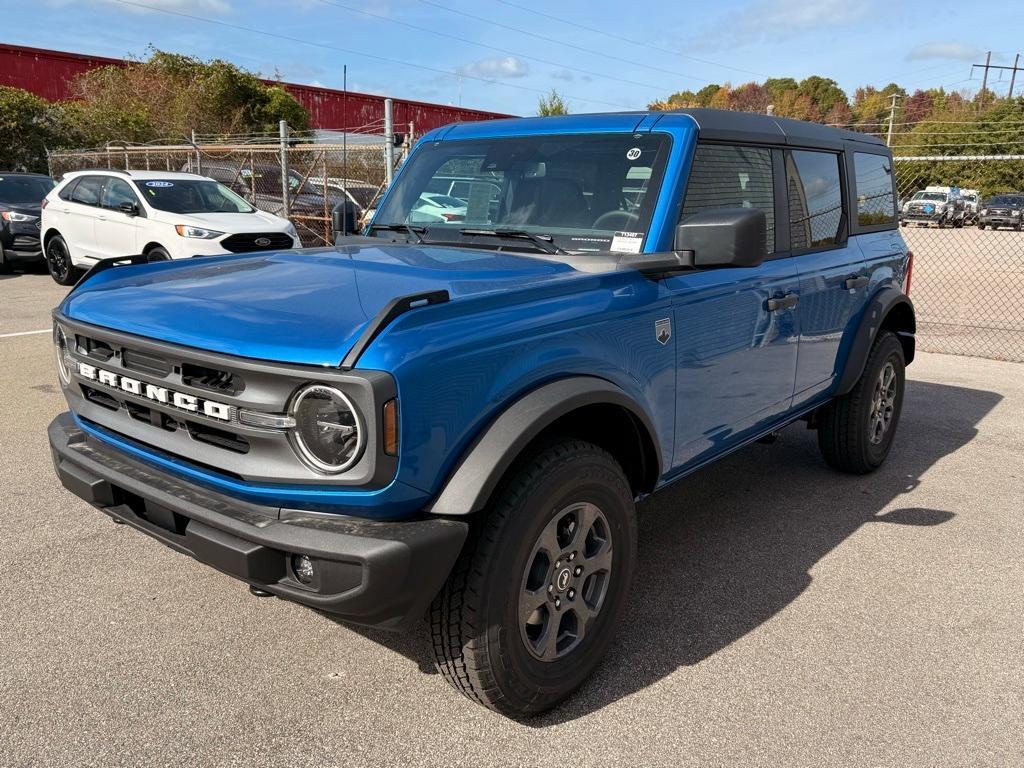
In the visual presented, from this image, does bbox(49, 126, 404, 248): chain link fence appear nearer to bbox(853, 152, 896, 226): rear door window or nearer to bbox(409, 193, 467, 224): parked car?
bbox(853, 152, 896, 226): rear door window

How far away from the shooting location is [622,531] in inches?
112

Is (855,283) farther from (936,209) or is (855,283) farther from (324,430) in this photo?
(936,209)

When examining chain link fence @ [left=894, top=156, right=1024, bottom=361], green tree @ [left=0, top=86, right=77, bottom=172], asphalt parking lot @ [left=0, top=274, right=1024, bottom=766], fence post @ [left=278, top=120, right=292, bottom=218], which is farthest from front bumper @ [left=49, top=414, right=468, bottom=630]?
green tree @ [left=0, top=86, right=77, bottom=172]

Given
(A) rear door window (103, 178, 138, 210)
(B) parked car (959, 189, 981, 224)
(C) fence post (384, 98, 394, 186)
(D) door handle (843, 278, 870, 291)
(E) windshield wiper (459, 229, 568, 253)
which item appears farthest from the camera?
(B) parked car (959, 189, 981, 224)

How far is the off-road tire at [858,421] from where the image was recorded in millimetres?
4637

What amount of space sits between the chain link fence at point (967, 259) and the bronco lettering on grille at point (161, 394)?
849 cm

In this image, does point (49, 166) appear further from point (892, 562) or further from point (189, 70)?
point (892, 562)

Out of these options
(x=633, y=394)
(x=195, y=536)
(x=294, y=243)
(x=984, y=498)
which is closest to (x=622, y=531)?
(x=633, y=394)

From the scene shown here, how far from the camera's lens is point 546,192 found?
3.42m

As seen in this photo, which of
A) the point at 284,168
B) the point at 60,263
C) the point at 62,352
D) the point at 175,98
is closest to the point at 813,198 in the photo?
the point at 62,352

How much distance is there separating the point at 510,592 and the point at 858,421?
297 centimetres

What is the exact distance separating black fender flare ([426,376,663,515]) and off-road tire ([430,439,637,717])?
0.10 m

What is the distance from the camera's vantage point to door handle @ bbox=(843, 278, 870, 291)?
430 cm

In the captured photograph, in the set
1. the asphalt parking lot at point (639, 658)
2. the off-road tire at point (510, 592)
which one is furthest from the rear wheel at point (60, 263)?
the off-road tire at point (510, 592)
